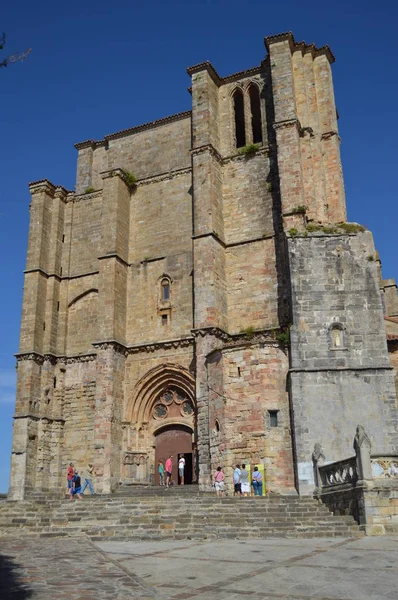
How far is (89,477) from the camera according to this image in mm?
23438

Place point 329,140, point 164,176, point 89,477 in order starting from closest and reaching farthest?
point 89,477 < point 329,140 < point 164,176

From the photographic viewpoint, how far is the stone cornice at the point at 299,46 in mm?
24938

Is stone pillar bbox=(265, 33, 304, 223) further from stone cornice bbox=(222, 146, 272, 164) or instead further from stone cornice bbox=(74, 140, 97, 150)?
stone cornice bbox=(74, 140, 97, 150)

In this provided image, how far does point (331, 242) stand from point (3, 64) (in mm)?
16532

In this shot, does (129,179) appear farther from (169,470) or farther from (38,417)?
(169,470)

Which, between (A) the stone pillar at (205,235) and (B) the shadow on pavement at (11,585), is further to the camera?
(A) the stone pillar at (205,235)

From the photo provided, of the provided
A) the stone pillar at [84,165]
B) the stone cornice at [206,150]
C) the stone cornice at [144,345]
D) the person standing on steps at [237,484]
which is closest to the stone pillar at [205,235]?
the stone cornice at [206,150]

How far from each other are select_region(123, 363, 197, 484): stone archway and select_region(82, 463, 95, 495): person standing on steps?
4.64 ft

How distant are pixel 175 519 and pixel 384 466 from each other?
4.88 meters

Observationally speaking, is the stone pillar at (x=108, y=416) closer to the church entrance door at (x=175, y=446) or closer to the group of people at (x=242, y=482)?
the church entrance door at (x=175, y=446)

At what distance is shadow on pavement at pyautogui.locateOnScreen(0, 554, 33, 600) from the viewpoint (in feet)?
19.9

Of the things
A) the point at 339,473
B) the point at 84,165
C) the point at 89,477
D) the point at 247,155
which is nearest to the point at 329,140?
the point at 247,155

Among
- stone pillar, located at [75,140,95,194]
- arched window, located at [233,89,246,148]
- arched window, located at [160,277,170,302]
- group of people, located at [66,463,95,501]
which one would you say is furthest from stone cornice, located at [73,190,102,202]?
group of people, located at [66,463,95,501]

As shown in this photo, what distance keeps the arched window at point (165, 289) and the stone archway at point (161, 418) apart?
3.03m
